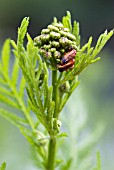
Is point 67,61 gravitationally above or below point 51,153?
above

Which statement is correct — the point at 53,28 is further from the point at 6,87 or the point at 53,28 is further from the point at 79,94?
the point at 79,94

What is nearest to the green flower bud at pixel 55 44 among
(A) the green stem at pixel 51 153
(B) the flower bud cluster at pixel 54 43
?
(B) the flower bud cluster at pixel 54 43

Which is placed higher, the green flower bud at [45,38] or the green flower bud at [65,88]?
the green flower bud at [45,38]

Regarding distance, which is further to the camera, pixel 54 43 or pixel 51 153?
pixel 51 153

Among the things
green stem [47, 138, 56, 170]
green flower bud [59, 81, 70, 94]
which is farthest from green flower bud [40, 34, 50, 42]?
green stem [47, 138, 56, 170]

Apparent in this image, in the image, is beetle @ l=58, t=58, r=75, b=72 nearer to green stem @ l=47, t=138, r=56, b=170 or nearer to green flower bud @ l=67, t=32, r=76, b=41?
green flower bud @ l=67, t=32, r=76, b=41

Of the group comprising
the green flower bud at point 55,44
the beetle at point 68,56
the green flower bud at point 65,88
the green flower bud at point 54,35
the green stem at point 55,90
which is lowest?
the green stem at point 55,90

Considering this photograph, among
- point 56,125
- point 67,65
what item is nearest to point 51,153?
point 56,125

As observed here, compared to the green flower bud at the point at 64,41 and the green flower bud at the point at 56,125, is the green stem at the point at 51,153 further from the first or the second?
the green flower bud at the point at 64,41

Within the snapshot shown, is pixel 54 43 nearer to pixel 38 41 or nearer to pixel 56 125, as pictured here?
pixel 38 41
